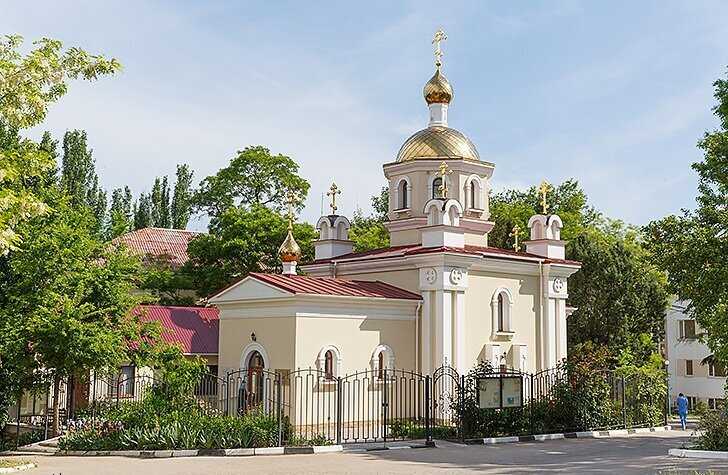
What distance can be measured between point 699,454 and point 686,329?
31437 millimetres

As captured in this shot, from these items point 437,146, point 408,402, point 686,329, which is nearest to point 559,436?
point 408,402

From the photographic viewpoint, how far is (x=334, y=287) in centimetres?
2314

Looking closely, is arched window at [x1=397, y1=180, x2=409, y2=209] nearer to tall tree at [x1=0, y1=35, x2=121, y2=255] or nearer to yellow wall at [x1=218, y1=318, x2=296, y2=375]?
yellow wall at [x1=218, y1=318, x2=296, y2=375]

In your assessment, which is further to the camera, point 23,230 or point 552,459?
point 23,230

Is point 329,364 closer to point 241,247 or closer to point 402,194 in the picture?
point 402,194

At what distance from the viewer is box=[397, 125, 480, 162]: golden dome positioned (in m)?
27.9

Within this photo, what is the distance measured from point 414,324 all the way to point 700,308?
7.61 meters

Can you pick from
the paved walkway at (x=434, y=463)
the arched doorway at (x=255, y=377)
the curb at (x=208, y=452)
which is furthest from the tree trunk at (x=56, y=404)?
the arched doorway at (x=255, y=377)

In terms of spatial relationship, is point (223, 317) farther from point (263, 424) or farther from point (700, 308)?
point (700, 308)

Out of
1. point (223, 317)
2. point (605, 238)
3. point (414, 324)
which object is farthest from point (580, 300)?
point (223, 317)

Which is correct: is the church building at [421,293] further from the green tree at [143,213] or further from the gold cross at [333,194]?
the green tree at [143,213]

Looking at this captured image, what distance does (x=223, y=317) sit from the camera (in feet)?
79.5

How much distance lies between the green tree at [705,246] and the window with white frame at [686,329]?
24.7 metres

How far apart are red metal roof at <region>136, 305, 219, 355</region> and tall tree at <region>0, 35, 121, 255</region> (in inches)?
715
